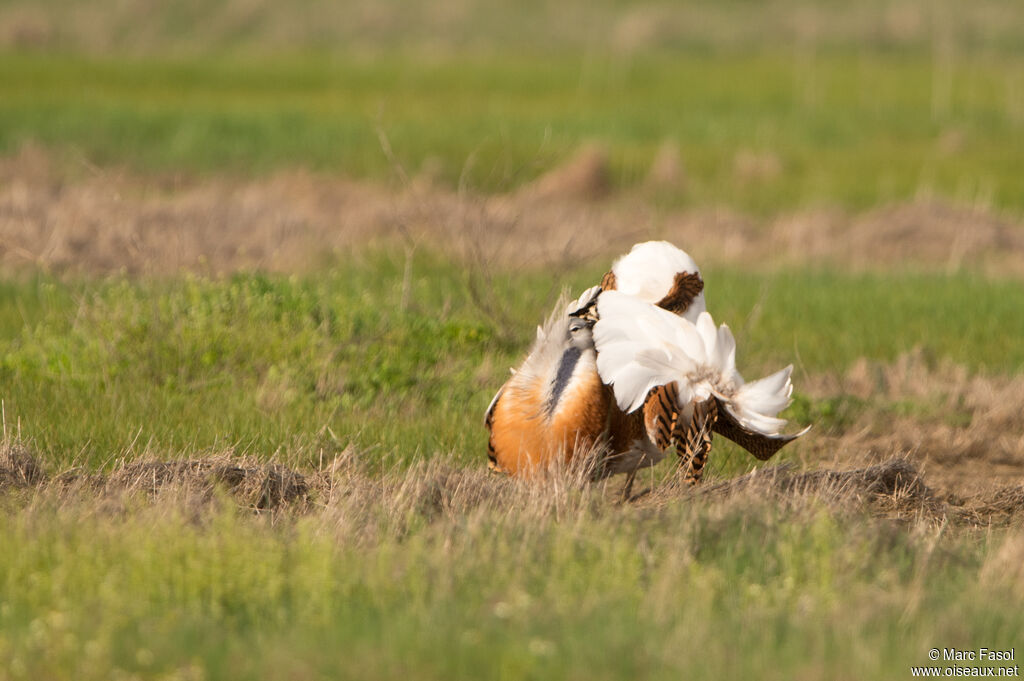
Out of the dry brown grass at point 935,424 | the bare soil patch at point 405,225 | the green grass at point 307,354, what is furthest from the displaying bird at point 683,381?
the bare soil patch at point 405,225

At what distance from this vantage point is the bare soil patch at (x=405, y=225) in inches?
442

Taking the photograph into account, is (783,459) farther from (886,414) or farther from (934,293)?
(934,293)

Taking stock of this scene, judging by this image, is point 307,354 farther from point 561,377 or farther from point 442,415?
point 561,377

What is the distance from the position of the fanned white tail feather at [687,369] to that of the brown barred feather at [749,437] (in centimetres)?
8

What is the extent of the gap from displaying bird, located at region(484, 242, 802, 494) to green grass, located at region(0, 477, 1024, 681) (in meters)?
0.33

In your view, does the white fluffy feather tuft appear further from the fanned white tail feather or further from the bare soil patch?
the bare soil patch

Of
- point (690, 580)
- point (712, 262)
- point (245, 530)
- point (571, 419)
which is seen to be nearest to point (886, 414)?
point (571, 419)

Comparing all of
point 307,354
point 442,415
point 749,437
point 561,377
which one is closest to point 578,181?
point 307,354

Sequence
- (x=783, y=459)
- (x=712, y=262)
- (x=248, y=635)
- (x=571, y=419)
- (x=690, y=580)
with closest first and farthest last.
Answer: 1. (x=248, y=635)
2. (x=690, y=580)
3. (x=571, y=419)
4. (x=783, y=459)
5. (x=712, y=262)

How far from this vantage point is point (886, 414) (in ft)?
25.9

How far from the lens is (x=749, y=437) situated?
5.16 metres

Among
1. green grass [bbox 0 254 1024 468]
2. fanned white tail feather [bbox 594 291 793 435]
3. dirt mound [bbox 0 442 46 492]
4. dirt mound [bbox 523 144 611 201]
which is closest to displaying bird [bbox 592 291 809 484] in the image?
fanned white tail feather [bbox 594 291 793 435]

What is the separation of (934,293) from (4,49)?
976 inches

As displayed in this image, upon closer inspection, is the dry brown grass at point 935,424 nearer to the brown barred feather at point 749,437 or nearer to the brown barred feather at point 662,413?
the brown barred feather at point 749,437
